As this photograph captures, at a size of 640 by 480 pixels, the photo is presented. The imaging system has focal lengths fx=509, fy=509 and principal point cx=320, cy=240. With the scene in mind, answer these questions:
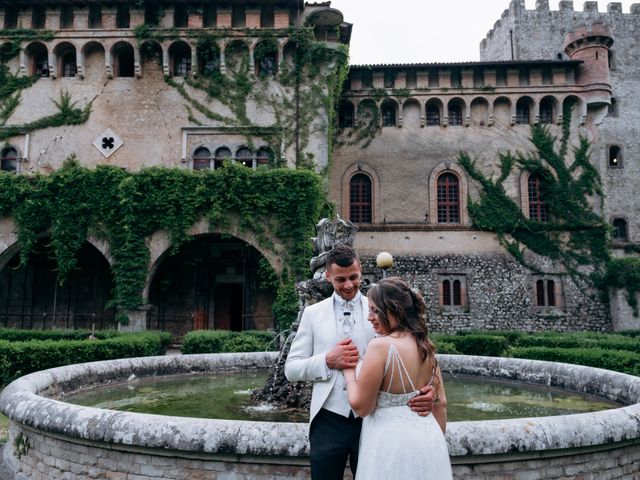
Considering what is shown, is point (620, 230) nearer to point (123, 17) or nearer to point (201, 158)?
point (201, 158)

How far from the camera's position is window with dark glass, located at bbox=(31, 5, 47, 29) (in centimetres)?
2356

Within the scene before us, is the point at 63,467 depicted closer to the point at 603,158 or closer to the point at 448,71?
the point at 448,71

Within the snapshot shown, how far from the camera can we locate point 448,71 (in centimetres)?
2773

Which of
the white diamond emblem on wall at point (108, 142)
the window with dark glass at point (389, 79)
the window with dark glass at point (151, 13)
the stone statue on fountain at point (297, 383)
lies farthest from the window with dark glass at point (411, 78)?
the stone statue on fountain at point (297, 383)

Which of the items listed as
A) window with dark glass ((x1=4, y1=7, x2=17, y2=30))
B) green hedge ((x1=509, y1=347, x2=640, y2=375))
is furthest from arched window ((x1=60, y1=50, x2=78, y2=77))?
green hedge ((x1=509, y1=347, x2=640, y2=375))

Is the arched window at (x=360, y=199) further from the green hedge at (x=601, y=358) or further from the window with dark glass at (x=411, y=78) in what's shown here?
the green hedge at (x=601, y=358)

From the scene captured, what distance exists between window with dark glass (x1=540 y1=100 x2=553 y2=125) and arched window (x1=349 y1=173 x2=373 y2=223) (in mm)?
10230

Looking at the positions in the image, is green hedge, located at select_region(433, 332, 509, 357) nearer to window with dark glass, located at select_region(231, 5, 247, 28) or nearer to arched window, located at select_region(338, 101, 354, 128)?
arched window, located at select_region(338, 101, 354, 128)

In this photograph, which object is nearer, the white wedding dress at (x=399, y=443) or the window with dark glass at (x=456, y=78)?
the white wedding dress at (x=399, y=443)

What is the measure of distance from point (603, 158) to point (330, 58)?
21.0 metres

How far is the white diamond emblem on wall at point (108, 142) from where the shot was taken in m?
23.0

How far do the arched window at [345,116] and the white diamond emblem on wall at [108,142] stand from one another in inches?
461

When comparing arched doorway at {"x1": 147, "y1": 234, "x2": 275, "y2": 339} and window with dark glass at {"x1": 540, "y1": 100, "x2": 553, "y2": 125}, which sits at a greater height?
window with dark glass at {"x1": 540, "y1": 100, "x2": 553, "y2": 125}

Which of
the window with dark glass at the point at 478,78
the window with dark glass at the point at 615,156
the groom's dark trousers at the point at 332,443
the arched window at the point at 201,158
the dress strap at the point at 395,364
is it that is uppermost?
the window with dark glass at the point at 478,78
